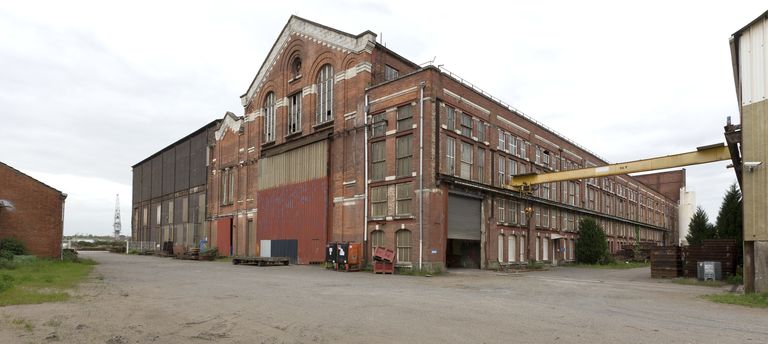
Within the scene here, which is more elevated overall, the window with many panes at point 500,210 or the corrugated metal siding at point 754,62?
the corrugated metal siding at point 754,62

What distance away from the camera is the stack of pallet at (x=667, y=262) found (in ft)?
89.0

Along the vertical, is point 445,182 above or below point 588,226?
above

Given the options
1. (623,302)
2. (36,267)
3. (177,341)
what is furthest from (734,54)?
(36,267)

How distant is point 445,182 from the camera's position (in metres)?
29.1

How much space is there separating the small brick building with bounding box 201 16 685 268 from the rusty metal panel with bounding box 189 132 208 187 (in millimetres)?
6831

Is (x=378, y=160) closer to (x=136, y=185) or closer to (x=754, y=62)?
(x=754, y=62)

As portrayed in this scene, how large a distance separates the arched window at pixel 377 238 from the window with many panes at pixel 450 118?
287 inches

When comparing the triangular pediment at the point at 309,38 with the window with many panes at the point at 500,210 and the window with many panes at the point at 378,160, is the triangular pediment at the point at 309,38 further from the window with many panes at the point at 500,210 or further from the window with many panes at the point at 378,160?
the window with many panes at the point at 500,210

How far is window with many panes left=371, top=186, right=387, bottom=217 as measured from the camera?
100 ft

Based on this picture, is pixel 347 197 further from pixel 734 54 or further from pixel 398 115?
pixel 734 54

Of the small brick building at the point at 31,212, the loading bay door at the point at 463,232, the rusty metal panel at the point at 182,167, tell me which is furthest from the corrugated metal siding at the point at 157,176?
the loading bay door at the point at 463,232

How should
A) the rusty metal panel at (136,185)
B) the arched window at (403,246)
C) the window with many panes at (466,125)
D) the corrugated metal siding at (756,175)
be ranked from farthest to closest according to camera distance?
1. the rusty metal panel at (136,185)
2. the window with many panes at (466,125)
3. the arched window at (403,246)
4. the corrugated metal siding at (756,175)

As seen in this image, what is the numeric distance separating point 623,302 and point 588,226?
30458 mm

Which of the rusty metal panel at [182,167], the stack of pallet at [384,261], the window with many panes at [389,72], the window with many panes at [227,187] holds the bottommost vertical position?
the stack of pallet at [384,261]
